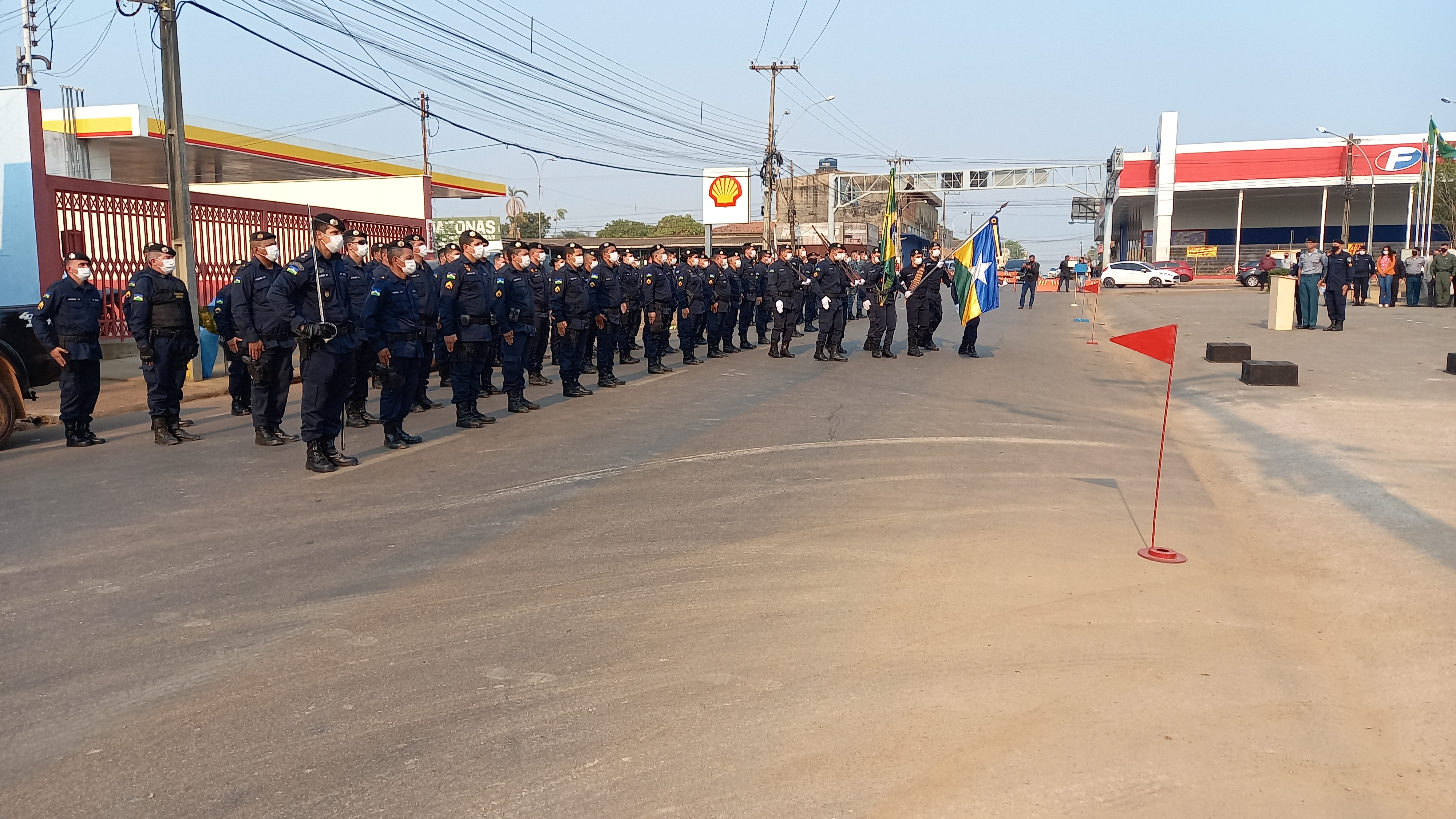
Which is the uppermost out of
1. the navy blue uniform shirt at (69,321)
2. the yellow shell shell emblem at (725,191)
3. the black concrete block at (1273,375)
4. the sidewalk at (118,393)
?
the yellow shell shell emblem at (725,191)

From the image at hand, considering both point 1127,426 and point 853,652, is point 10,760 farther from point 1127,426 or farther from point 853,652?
point 1127,426

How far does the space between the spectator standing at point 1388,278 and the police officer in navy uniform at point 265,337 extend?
1215 inches

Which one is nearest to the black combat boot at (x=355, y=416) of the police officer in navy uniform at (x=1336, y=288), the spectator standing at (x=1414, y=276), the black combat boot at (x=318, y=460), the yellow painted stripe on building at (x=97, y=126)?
the black combat boot at (x=318, y=460)

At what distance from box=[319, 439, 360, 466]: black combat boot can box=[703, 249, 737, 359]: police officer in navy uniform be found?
32.1ft

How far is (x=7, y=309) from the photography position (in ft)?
36.2

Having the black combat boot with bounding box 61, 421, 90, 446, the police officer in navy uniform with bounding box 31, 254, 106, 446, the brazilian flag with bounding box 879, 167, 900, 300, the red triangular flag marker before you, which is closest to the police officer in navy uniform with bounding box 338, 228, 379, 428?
the police officer in navy uniform with bounding box 31, 254, 106, 446

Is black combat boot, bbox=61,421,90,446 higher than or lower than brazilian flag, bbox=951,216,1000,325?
lower

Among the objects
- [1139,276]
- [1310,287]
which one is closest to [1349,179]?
[1139,276]

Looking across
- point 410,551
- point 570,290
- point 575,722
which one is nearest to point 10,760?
point 575,722

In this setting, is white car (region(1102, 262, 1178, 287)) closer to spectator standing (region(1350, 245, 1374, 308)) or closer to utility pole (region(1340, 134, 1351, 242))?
utility pole (region(1340, 134, 1351, 242))

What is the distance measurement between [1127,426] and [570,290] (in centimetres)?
653

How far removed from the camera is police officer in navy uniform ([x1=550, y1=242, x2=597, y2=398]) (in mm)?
13289

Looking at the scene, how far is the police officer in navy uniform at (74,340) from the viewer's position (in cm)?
1016

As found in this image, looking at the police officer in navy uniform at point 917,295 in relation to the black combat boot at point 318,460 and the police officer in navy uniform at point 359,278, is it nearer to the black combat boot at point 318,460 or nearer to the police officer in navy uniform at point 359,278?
the police officer in navy uniform at point 359,278
